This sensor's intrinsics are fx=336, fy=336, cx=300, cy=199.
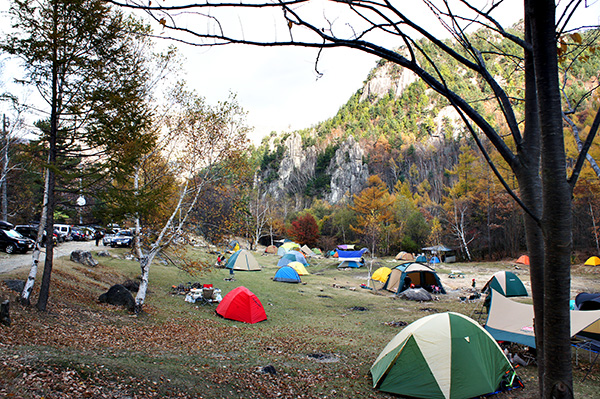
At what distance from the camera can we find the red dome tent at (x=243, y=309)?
12.5 m

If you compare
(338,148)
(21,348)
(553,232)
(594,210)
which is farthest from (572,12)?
(338,148)

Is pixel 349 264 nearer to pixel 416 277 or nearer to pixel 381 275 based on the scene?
pixel 381 275

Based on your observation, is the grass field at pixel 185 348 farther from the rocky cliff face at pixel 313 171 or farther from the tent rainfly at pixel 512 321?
the rocky cliff face at pixel 313 171

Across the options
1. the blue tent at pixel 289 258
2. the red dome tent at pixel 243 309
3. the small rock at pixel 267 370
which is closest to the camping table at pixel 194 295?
the red dome tent at pixel 243 309

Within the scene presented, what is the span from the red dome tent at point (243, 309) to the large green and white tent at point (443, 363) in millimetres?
6314

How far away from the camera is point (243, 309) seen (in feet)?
41.2

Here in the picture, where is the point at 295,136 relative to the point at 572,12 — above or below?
above

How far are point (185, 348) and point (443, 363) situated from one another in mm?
5841

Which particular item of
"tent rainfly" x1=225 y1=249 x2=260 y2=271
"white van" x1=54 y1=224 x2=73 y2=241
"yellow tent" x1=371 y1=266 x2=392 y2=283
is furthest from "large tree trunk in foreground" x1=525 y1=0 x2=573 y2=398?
"white van" x1=54 y1=224 x2=73 y2=241

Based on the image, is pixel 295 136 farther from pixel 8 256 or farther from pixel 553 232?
pixel 553 232

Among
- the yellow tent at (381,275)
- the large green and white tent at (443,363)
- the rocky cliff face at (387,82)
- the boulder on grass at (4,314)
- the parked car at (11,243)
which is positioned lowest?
the yellow tent at (381,275)

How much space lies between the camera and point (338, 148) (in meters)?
103

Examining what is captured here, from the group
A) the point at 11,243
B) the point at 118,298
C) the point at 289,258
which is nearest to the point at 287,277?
the point at 289,258

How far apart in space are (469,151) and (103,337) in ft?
156
